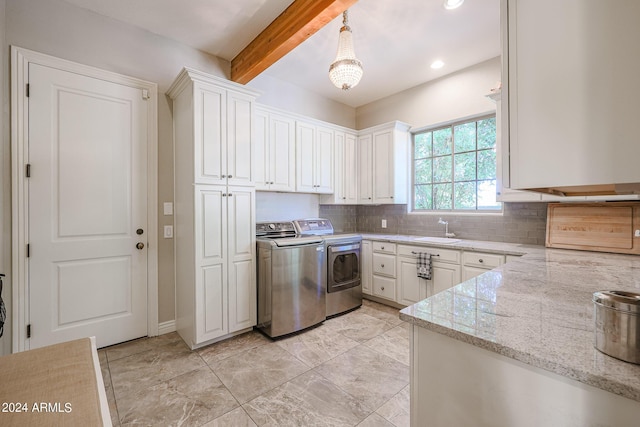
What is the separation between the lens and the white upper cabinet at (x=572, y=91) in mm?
513

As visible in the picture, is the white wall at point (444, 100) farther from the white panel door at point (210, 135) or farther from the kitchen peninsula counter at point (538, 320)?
the white panel door at point (210, 135)

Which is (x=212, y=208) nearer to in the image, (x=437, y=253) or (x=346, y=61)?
(x=346, y=61)

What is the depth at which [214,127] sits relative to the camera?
2.56 m

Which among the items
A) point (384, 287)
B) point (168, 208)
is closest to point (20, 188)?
point (168, 208)

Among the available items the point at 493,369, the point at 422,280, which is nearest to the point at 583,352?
the point at 493,369

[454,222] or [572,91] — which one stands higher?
[572,91]

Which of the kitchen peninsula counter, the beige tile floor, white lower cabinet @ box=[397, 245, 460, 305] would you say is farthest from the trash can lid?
white lower cabinet @ box=[397, 245, 460, 305]

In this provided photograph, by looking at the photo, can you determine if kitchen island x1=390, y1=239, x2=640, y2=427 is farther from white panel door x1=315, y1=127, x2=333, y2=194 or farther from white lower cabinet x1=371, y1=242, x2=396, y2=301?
white panel door x1=315, y1=127, x2=333, y2=194

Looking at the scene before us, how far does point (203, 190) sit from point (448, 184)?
3.05m

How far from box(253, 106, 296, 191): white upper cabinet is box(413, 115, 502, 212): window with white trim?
187cm

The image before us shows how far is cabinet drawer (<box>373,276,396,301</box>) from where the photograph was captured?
11.3ft

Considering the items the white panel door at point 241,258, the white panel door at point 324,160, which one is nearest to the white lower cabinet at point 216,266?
the white panel door at point 241,258

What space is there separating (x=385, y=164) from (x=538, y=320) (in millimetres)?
3170

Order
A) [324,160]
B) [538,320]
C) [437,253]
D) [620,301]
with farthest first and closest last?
[324,160] → [437,253] → [538,320] → [620,301]
